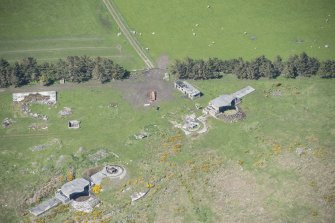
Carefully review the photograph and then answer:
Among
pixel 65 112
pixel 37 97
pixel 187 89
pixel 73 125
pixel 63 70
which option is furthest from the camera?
pixel 63 70

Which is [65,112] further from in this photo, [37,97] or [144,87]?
[144,87]

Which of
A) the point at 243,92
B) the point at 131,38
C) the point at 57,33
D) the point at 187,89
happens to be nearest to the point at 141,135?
the point at 187,89

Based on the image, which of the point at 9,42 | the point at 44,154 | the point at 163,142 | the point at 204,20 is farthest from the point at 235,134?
the point at 9,42

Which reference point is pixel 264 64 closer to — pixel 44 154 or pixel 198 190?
pixel 198 190

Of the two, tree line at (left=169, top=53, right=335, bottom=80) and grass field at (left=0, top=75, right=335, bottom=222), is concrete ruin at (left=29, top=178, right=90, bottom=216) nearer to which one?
grass field at (left=0, top=75, right=335, bottom=222)

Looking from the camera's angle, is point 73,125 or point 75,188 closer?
point 75,188

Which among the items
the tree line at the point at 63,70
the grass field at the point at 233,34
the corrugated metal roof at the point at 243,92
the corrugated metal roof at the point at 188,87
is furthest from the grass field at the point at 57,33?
the corrugated metal roof at the point at 243,92
